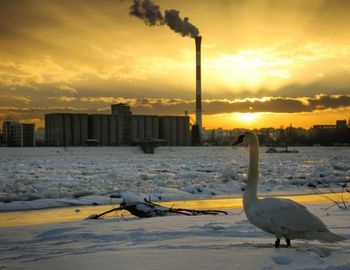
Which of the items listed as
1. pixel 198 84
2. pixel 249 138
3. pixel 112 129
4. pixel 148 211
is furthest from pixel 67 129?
pixel 249 138

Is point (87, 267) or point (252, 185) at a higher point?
point (252, 185)

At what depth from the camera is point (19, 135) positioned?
590 feet

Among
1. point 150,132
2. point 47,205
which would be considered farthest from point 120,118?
point 47,205

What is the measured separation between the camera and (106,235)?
5.97m

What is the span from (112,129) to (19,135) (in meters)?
54.0

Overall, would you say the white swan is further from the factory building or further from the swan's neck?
the factory building

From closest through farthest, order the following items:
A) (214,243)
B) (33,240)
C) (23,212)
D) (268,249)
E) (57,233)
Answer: (268,249) < (214,243) < (33,240) < (57,233) < (23,212)

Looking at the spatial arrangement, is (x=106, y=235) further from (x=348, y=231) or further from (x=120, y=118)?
(x=120, y=118)

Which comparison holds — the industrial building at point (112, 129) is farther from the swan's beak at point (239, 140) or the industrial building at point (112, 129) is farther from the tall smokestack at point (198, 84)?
the swan's beak at point (239, 140)

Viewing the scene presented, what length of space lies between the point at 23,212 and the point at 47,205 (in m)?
1.09

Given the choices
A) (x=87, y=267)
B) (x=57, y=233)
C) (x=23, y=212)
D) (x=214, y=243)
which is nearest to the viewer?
(x=87, y=267)

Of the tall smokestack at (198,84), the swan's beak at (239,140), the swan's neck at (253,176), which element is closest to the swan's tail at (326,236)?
the swan's neck at (253,176)

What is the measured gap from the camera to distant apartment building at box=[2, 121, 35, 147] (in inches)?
6585

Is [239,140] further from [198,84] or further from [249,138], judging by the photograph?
[198,84]
